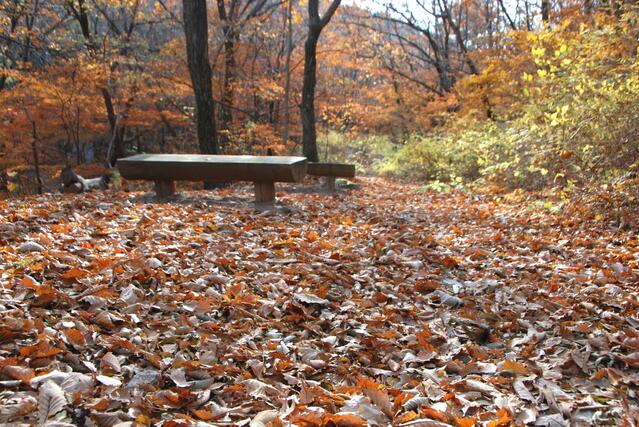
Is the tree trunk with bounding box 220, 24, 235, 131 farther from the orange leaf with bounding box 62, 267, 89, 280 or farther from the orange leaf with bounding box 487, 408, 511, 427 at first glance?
the orange leaf with bounding box 487, 408, 511, 427

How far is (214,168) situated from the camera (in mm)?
5430

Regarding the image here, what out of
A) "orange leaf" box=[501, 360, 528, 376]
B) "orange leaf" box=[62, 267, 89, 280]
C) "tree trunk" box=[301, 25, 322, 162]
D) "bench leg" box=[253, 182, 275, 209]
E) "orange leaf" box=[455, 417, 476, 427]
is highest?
"tree trunk" box=[301, 25, 322, 162]

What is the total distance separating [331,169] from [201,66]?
2.65m

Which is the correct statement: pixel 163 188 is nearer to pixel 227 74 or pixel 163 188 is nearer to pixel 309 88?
pixel 309 88

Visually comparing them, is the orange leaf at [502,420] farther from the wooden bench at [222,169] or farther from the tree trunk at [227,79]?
the tree trunk at [227,79]

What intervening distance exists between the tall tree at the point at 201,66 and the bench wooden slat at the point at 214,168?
2083 mm

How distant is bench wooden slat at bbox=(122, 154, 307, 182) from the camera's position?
541cm

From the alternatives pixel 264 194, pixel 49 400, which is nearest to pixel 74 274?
pixel 49 400

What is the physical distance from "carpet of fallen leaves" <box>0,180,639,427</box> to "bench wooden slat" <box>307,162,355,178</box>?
323cm

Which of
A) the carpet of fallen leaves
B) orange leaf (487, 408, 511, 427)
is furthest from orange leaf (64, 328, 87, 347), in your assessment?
orange leaf (487, 408, 511, 427)

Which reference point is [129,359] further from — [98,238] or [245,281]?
[98,238]

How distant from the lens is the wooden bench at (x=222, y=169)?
5414 millimetres

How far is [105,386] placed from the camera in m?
1.75

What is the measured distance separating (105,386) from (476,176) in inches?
340
